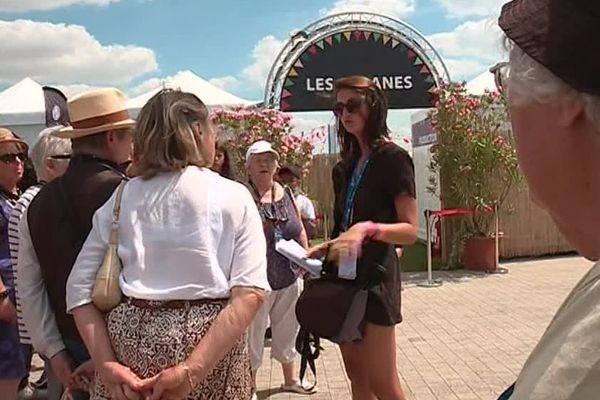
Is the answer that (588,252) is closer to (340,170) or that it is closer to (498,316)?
(340,170)

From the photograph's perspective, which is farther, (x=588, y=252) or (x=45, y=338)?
(x=45, y=338)

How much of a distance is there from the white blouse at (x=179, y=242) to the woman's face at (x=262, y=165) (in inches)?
135

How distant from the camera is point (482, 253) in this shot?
1175 cm

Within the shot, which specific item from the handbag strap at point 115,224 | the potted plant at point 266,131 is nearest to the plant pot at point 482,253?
the potted plant at point 266,131

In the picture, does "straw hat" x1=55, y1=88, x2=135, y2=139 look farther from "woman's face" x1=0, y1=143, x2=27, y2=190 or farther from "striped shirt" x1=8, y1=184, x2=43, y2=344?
"woman's face" x1=0, y1=143, x2=27, y2=190

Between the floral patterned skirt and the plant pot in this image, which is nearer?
the floral patterned skirt

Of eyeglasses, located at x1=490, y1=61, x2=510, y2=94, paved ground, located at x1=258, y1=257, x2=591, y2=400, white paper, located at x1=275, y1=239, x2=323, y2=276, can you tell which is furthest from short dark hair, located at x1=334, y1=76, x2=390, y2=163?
paved ground, located at x1=258, y1=257, x2=591, y2=400

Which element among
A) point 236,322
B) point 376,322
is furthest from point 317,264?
point 236,322

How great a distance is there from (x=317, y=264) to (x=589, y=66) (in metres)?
2.58

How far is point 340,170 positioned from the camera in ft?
11.6

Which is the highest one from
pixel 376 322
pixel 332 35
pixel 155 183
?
pixel 332 35

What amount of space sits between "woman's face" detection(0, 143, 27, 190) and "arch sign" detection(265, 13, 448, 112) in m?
12.1

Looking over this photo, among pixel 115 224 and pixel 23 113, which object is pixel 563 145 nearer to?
pixel 115 224

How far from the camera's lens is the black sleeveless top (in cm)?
326
